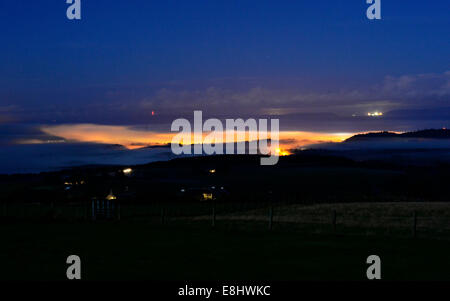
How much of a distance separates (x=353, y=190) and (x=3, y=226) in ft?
300

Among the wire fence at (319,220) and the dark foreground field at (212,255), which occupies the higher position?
the dark foreground field at (212,255)

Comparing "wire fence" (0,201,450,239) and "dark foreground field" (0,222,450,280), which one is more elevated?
"dark foreground field" (0,222,450,280)

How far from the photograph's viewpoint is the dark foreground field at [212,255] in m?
16.9

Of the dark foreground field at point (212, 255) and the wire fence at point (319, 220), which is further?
the wire fence at point (319, 220)

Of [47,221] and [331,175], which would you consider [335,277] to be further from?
[331,175]

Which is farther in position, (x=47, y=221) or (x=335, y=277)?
(x=47, y=221)

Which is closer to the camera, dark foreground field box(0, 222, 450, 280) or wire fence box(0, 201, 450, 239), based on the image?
dark foreground field box(0, 222, 450, 280)

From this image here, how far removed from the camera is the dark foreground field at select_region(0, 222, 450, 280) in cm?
1691

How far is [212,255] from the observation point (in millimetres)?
20750

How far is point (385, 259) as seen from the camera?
2002 cm

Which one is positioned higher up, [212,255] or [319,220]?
[212,255]

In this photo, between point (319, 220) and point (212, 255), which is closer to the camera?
point (212, 255)
